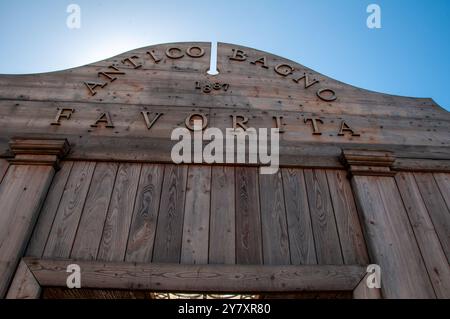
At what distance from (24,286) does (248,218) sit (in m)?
1.54

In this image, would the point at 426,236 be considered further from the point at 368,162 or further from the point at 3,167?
the point at 3,167

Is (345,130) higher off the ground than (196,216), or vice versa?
(345,130)

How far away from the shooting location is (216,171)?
9.07ft

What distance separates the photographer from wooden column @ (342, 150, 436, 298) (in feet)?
7.14

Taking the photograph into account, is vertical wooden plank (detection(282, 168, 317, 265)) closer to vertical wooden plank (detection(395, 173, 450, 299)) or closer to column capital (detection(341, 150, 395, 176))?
column capital (detection(341, 150, 395, 176))

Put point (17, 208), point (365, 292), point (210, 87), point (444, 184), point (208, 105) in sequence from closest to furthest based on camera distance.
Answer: point (365, 292) → point (17, 208) → point (444, 184) → point (208, 105) → point (210, 87)

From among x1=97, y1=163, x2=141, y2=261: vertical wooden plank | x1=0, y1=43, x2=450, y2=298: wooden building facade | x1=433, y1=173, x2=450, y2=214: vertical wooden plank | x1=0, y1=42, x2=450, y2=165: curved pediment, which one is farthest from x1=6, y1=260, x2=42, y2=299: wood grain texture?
x1=433, y1=173, x2=450, y2=214: vertical wooden plank

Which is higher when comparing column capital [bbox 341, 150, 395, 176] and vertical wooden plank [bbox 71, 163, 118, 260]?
column capital [bbox 341, 150, 395, 176]

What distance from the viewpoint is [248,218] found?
2455 mm

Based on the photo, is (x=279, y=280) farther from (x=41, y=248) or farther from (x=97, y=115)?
(x=97, y=115)

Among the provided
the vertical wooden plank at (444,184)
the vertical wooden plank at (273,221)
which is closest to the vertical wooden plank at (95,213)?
the vertical wooden plank at (273,221)

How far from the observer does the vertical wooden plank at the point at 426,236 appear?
2.21m

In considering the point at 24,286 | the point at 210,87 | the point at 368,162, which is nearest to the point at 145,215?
the point at 24,286
